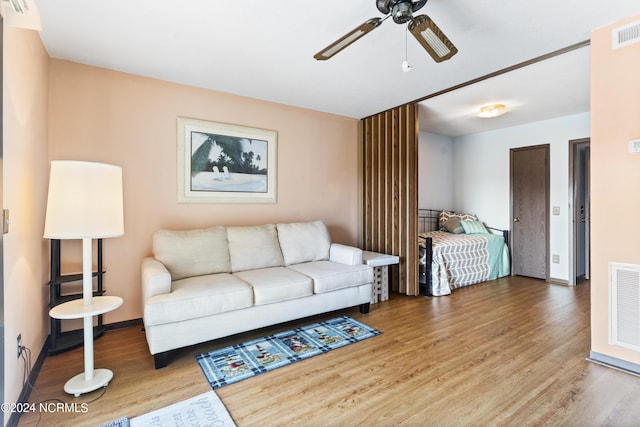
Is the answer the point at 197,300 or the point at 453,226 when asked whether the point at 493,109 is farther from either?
the point at 197,300

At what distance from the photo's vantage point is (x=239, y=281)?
263 centimetres

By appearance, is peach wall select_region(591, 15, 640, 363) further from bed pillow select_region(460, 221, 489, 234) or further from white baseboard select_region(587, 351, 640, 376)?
bed pillow select_region(460, 221, 489, 234)

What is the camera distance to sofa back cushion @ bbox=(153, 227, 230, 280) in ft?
8.97

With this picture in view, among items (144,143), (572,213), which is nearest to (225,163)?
(144,143)

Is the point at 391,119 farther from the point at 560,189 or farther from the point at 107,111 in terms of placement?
the point at 107,111

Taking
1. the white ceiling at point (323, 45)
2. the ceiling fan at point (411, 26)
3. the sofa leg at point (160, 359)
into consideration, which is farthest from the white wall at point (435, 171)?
the sofa leg at point (160, 359)

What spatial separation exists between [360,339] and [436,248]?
1.97 m

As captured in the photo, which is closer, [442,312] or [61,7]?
[61,7]

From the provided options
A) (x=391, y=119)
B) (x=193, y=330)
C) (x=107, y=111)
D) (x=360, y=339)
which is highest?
(x=391, y=119)

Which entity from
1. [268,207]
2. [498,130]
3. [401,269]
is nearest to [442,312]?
[401,269]

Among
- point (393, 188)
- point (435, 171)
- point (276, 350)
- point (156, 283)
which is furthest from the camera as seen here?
point (435, 171)

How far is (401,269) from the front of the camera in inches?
156

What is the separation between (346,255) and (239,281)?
1225 millimetres

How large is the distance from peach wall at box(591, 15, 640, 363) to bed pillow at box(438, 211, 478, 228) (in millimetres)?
3150
